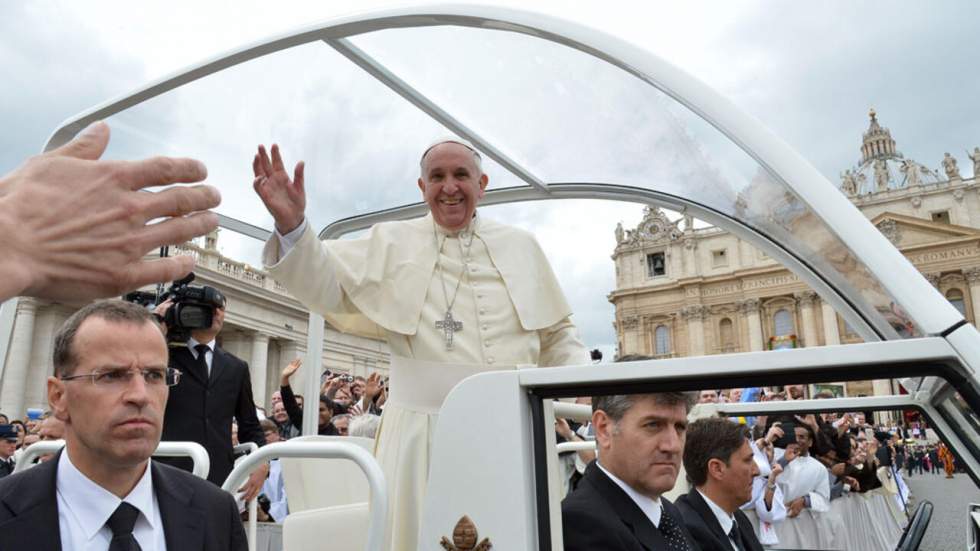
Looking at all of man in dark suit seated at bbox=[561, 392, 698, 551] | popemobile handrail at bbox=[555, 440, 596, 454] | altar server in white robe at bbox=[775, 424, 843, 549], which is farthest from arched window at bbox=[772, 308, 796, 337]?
man in dark suit seated at bbox=[561, 392, 698, 551]

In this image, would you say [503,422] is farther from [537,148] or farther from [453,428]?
[537,148]

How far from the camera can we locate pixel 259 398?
32344 millimetres

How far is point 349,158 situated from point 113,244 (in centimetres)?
311


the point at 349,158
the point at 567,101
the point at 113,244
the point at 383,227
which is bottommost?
the point at 113,244

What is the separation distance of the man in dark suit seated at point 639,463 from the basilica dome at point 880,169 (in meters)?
77.1

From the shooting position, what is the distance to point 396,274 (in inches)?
116

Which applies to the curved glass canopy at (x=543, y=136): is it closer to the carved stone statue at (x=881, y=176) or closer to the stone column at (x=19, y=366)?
the stone column at (x=19, y=366)

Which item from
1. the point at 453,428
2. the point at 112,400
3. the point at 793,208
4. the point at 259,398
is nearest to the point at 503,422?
the point at 453,428

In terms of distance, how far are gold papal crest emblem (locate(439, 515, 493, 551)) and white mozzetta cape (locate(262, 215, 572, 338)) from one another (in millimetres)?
1376

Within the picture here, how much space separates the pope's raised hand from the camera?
87.0 inches

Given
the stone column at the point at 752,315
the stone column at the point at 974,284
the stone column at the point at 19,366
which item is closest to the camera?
the stone column at the point at 19,366

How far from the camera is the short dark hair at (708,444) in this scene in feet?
9.81

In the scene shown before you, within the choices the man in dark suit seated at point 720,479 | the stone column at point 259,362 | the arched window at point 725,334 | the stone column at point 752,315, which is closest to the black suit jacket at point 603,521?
the man in dark suit seated at point 720,479

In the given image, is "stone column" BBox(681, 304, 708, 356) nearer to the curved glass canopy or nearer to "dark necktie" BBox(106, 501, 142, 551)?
the curved glass canopy
